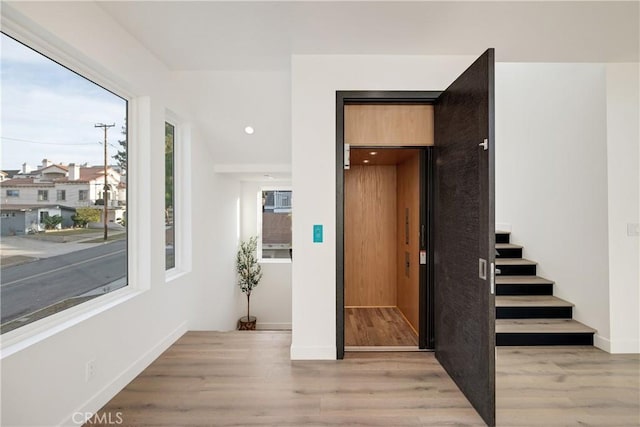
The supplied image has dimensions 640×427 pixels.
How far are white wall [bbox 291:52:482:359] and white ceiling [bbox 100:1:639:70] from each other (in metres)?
0.11

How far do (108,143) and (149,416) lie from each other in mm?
1941

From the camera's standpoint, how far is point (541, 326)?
331 cm

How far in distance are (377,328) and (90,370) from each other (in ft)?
8.77

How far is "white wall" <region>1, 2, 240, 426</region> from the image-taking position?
1.76m

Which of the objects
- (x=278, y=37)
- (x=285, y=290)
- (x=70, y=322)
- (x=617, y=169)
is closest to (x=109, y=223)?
(x=70, y=322)

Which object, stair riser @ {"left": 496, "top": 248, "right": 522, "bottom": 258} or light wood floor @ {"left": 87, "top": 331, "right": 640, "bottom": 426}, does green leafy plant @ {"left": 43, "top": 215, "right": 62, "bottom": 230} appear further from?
stair riser @ {"left": 496, "top": 248, "right": 522, "bottom": 258}

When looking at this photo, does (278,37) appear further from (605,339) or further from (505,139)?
(605,339)

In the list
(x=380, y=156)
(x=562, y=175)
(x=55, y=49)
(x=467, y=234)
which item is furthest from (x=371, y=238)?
(x=55, y=49)

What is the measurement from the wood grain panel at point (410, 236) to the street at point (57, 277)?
273 centimetres

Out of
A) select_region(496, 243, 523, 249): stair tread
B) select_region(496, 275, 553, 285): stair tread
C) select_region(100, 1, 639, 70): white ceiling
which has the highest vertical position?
select_region(100, 1, 639, 70): white ceiling

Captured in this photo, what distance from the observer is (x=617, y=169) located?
Result: 3.07 metres

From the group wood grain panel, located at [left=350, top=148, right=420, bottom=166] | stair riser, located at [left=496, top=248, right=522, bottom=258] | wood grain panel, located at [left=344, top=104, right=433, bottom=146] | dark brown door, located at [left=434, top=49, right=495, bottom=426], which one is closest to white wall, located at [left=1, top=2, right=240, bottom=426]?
wood grain panel, located at [left=344, top=104, right=433, bottom=146]

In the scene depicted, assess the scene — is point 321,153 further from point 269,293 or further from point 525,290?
point 269,293

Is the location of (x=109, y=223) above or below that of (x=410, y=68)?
below
